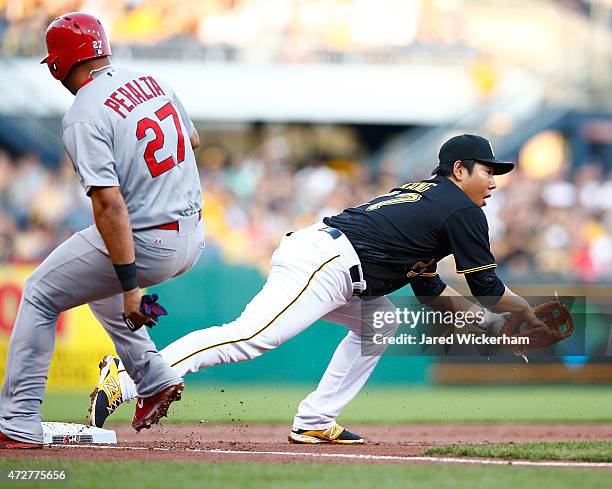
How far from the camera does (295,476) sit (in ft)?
15.6

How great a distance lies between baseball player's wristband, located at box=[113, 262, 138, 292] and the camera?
5.17 meters

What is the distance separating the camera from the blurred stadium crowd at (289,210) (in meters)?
14.2

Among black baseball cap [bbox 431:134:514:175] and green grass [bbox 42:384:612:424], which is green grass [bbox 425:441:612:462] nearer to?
black baseball cap [bbox 431:134:514:175]

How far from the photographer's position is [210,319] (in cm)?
1080

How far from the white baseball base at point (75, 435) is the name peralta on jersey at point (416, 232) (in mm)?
1678

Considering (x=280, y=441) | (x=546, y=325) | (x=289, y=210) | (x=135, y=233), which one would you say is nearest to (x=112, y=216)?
(x=135, y=233)

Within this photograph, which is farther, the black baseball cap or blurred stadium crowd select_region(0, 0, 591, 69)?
blurred stadium crowd select_region(0, 0, 591, 69)

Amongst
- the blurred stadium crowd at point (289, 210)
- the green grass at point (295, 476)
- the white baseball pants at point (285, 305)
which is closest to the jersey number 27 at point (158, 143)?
the white baseball pants at point (285, 305)

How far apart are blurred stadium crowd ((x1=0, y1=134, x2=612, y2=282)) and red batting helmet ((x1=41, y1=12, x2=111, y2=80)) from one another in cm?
727

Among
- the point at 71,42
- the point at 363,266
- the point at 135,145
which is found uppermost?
the point at 71,42

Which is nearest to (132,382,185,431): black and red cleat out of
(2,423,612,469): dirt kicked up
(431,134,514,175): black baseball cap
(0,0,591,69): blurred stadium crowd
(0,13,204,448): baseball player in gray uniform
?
(0,13,204,448): baseball player in gray uniform

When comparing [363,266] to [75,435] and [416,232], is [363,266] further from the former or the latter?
[75,435]

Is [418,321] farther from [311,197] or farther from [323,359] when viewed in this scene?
[311,197]

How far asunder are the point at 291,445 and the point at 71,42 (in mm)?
2553
